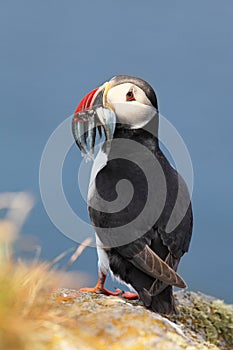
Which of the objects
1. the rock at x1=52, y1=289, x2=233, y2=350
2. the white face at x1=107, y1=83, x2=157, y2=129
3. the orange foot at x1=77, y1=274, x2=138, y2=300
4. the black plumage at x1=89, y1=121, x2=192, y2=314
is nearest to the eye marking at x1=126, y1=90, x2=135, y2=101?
the white face at x1=107, y1=83, x2=157, y2=129

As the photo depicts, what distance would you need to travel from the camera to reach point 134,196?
4.62 m

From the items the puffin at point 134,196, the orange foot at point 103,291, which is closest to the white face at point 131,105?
the puffin at point 134,196

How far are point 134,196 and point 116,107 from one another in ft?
2.99

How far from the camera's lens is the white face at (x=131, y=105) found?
16.4ft

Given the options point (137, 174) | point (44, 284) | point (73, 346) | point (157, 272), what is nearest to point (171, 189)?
point (137, 174)

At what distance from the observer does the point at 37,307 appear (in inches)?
110

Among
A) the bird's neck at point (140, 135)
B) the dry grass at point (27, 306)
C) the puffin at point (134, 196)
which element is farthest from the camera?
the bird's neck at point (140, 135)

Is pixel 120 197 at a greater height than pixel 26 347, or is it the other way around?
pixel 120 197

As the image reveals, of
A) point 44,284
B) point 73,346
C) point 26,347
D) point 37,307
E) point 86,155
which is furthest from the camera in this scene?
point 86,155

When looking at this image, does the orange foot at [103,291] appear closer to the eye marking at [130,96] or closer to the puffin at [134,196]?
the puffin at [134,196]

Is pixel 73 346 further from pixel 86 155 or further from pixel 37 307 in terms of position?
pixel 86 155

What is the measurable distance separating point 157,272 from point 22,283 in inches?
60.9

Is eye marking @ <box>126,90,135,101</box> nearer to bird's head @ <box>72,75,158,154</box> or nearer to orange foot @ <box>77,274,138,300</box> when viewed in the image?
bird's head @ <box>72,75,158,154</box>

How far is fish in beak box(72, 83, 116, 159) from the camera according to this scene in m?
5.01
